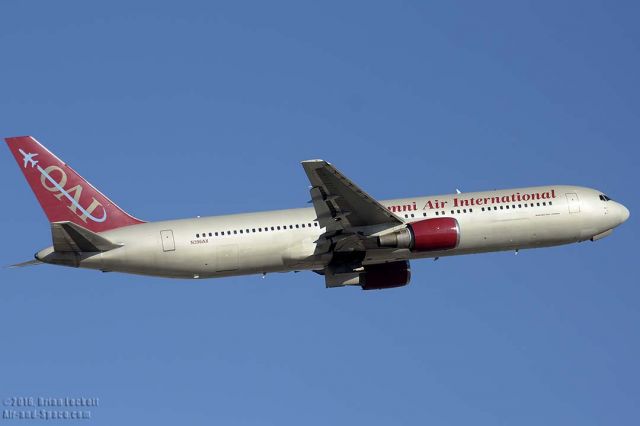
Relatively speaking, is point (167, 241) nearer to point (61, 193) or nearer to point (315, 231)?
point (61, 193)

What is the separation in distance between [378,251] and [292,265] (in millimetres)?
5186

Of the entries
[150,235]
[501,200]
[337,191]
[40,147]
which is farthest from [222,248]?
[501,200]

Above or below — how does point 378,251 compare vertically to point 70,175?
below

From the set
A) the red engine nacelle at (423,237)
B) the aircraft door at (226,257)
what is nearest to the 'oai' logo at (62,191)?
the aircraft door at (226,257)

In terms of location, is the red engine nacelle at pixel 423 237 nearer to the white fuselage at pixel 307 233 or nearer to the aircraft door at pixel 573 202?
the white fuselage at pixel 307 233

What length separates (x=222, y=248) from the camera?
2179 inches

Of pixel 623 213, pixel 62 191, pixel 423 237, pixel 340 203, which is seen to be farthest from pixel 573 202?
pixel 62 191

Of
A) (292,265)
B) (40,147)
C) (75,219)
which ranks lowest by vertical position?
(292,265)

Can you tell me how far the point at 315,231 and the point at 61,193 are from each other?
50.1 ft

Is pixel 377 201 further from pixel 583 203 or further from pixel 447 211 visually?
pixel 583 203

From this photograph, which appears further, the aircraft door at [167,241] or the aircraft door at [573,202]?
the aircraft door at [573,202]

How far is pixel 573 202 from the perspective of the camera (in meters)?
60.4

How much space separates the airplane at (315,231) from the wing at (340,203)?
0.06 meters

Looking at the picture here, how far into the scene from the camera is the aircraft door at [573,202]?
6019 centimetres
